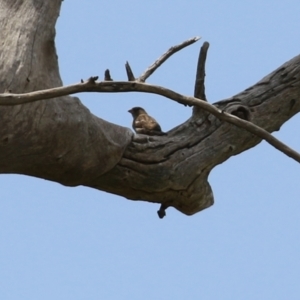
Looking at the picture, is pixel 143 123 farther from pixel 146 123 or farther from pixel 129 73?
pixel 129 73

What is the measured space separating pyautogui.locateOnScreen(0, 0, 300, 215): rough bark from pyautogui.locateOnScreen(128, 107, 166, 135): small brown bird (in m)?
0.10

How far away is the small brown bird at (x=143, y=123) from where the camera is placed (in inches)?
158

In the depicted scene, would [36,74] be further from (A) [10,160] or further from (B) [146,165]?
(B) [146,165]

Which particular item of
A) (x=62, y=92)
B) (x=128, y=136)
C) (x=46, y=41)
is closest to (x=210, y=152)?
(x=128, y=136)

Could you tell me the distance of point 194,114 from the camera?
4.00m

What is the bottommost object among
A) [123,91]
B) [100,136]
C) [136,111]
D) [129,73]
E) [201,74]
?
[123,91]

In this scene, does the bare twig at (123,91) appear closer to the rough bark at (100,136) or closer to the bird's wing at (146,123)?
the rough bark at (100,136)

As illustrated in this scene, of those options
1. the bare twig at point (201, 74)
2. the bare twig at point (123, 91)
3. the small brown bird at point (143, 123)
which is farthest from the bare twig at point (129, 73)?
the small brown bird at point (143, 123)

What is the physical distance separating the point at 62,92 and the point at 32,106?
0.72 meters

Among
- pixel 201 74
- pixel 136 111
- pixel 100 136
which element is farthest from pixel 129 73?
pixel 136 111

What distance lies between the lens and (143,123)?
4.11 meters

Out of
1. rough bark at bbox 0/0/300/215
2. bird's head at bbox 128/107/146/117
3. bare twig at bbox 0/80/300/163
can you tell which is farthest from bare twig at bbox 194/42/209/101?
bare twig at bbox 0/80/300/163

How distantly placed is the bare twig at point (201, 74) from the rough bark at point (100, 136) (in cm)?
14

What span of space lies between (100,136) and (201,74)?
612mm
